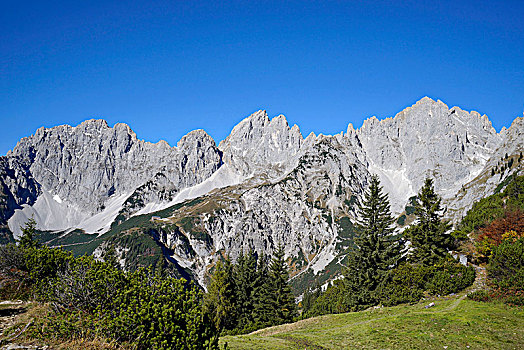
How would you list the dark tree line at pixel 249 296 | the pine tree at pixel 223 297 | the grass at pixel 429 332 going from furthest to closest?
the dark tree line at pixel 249 296
the pine tree at pixel 223 297
the grass at pixel 429 332

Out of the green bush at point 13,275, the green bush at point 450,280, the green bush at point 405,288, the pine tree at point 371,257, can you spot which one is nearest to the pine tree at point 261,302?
the pine tree at point 371,257

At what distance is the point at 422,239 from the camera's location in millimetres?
50906

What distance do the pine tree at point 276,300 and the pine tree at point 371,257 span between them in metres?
14.0

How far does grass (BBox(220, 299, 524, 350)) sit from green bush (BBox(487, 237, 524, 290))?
322cm

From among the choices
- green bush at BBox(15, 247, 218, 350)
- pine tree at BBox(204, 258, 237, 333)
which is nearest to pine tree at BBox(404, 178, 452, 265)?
pine tree at BBox(204, 258, 237, 333)

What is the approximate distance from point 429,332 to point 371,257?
2647 cm

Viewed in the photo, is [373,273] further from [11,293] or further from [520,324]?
[11,293]

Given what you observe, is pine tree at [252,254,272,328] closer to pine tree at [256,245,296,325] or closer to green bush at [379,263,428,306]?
pine tree at [256,245,296,325]

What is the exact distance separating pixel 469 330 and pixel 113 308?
25124mm

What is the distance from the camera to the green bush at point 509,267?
30516 mm

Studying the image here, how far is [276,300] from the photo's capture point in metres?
60.4

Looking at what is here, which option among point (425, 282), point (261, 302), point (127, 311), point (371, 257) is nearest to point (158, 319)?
point (127, 311)

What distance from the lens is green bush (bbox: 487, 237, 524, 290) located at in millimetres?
30516

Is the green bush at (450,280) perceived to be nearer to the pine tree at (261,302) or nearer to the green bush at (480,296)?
the green bush at (480,296)
